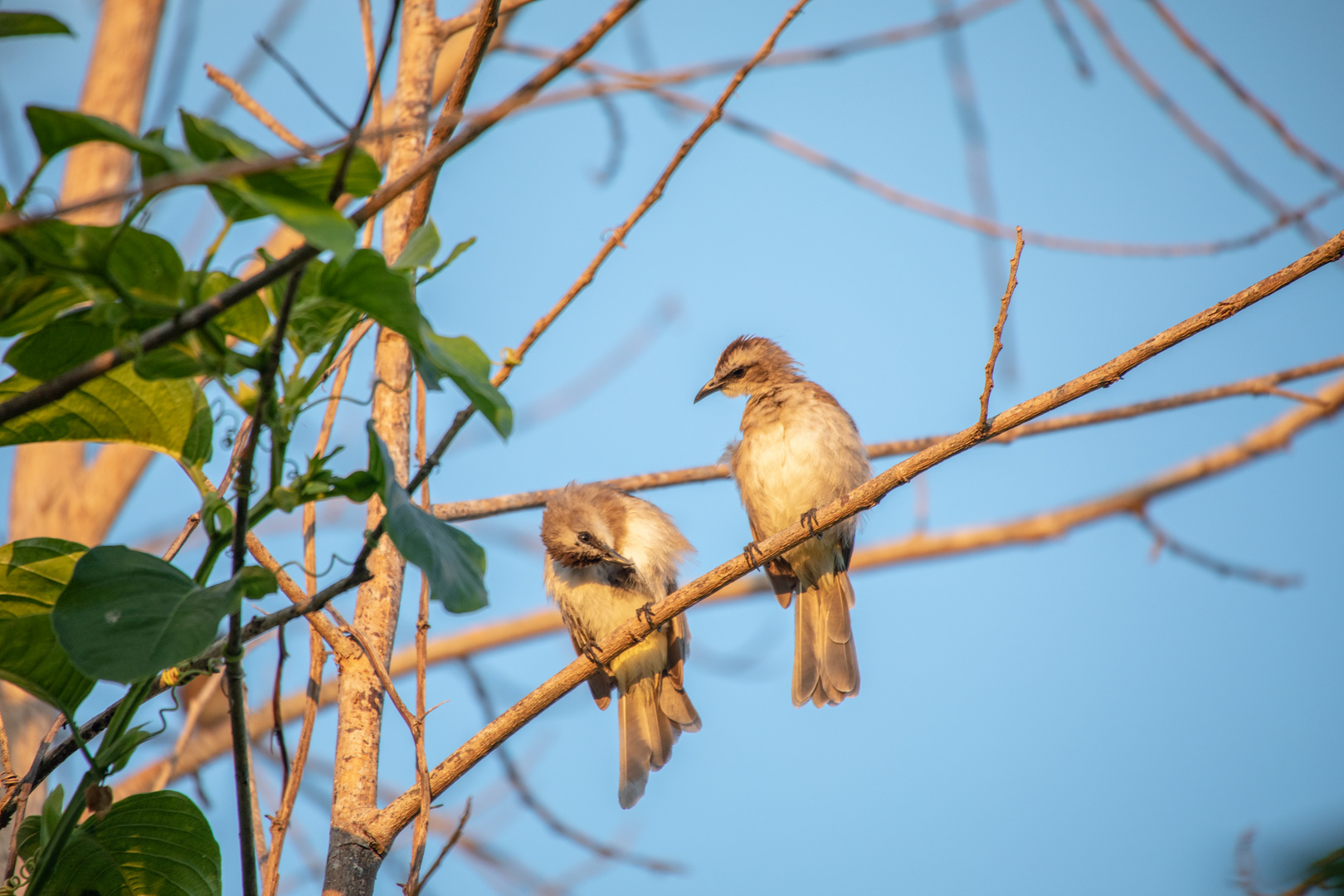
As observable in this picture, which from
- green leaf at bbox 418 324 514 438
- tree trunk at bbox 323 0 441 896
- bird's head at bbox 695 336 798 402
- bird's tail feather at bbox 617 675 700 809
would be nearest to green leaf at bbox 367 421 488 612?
green leaf at bbox 418 324 514 438

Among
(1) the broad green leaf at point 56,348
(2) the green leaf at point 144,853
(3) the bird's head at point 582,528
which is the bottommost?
(2) the green leaf at point 144,853

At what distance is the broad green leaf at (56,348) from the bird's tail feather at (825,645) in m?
3.92

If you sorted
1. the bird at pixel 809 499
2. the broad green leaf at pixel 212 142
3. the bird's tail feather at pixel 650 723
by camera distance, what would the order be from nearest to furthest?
the broad green leaf at pixel 212 142 < the bird's tail feather at pixel 650 723 < the bird at pixel 809 499

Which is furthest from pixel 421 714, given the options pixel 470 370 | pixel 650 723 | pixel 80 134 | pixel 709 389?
pixel 709 389

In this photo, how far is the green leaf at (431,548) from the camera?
1.30 meters

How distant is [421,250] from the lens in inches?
54.1

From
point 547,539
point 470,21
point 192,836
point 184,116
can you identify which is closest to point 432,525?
point 184,116

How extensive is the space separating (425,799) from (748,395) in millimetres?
3855

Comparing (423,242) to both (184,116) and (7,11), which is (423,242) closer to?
(184,116)

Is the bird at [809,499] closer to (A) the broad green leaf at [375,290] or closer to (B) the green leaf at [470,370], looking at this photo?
(B) the green leaf at [470,370]

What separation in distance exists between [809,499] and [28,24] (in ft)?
14.0

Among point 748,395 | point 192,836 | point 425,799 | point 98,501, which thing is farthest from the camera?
point 748,395

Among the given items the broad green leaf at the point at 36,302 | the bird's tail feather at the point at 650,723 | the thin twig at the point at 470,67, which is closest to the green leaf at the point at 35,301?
the broad green leaf at the point at 36,302

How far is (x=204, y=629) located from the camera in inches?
49.3
